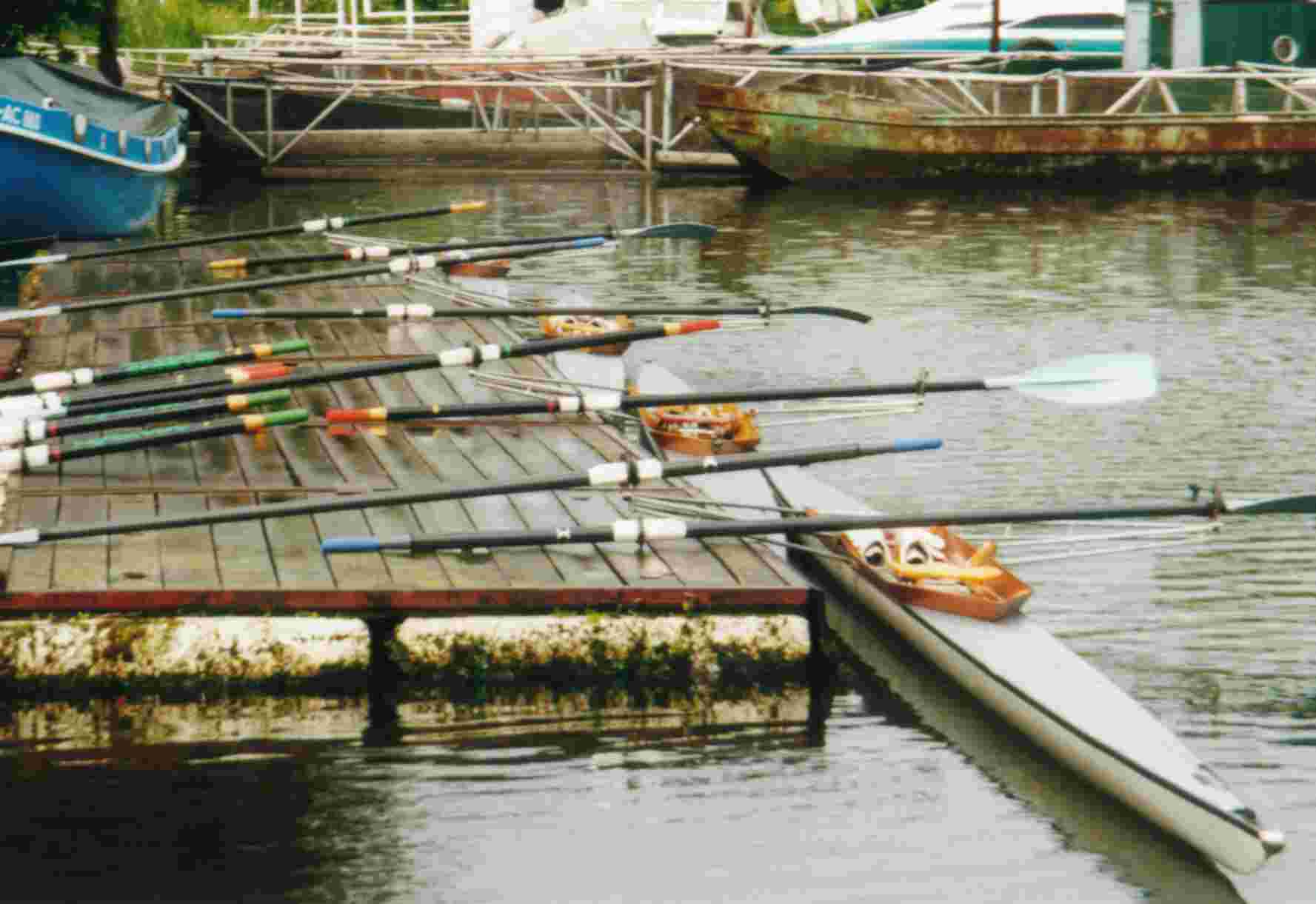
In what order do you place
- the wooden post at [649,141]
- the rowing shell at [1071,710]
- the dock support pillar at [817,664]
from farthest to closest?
1. the wooden post at [649,141]
2. the dock support pillar at [817,664]
3. the rowing shell at [1071,710]

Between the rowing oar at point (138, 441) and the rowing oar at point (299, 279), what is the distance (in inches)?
122

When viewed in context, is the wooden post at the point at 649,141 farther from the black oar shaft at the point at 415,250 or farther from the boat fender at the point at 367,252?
the boat fender at the point at 367,252

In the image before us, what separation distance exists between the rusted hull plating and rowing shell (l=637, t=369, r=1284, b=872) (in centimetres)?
2056

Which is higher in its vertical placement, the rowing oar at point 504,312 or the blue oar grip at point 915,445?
the rowing oar at point 504,312

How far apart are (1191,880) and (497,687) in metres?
3.07

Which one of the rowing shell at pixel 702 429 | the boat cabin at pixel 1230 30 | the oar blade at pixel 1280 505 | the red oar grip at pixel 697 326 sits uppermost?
the boat cabin at pixel 1230 30

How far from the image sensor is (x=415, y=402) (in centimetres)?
1273

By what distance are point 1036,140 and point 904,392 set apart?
20684 mm

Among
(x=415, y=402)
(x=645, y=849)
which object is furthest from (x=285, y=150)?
(x=645, y=849)

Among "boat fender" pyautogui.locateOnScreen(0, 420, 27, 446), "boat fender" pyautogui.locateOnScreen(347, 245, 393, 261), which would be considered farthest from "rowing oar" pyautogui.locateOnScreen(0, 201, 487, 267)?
"boat fender" pyautogui.locateOnScreen(0, 420, 27, 446)

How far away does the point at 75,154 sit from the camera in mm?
20438

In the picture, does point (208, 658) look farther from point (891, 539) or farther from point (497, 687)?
point (891, 539)

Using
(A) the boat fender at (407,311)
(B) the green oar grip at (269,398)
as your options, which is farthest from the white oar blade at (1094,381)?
(A) the boat fender at (407,311)

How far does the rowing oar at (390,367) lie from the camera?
404 inches
